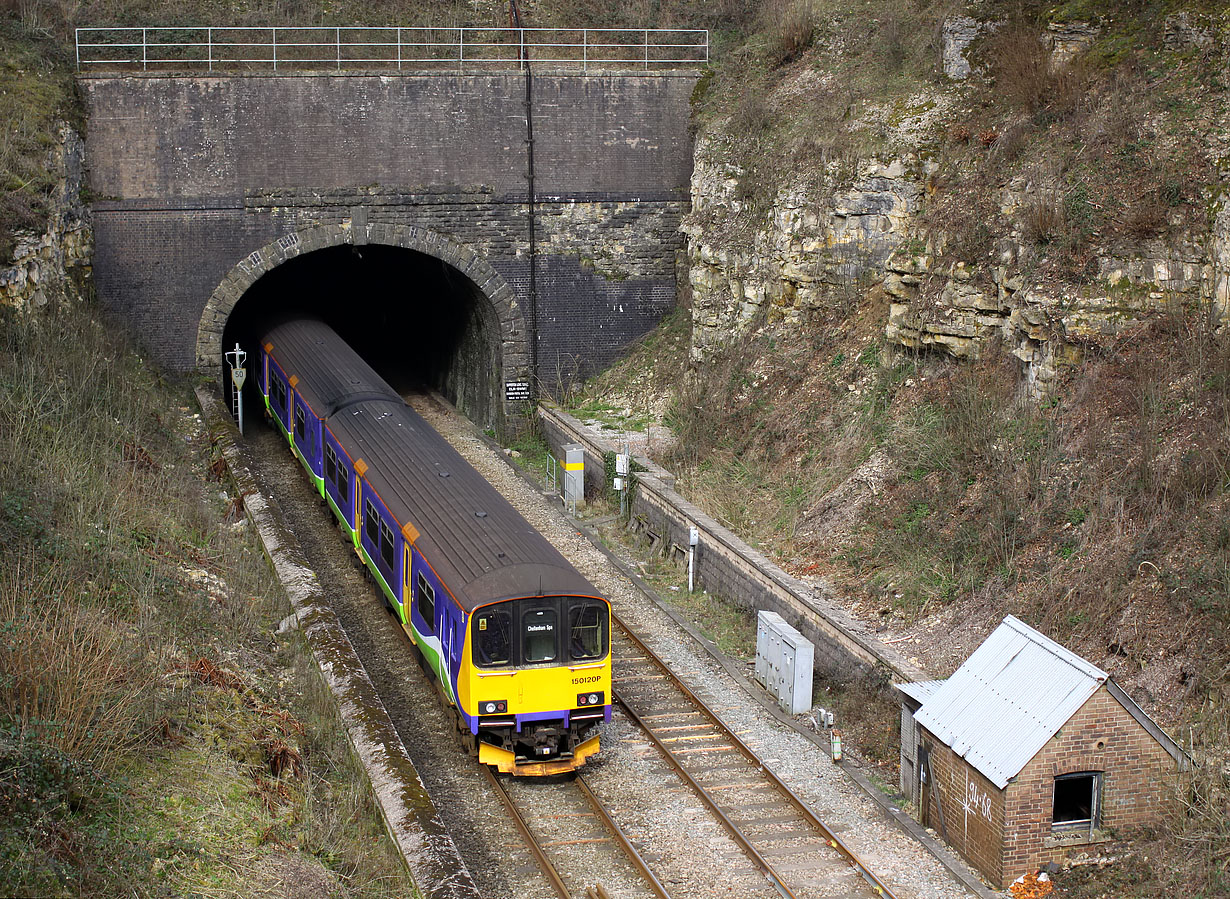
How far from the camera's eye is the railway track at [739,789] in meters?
10.6

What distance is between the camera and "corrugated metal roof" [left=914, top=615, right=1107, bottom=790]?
33.4 ft

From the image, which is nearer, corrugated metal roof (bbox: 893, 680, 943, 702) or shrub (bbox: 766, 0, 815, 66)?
corrugated metal roof (bbox: 893, 680, 943, 702)

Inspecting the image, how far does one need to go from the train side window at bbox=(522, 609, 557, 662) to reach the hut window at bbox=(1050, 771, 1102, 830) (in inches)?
186

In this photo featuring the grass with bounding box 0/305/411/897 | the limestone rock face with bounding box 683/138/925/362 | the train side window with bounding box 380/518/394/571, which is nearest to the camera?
the grass with bounding box 0/305/411/897

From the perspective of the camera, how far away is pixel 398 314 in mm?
33094

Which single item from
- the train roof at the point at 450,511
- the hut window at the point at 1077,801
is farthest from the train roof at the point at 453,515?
the hut window at the point at 1077,801

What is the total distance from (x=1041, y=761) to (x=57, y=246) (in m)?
18.9

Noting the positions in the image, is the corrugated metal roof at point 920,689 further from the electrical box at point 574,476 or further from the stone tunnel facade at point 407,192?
the stone tunnel facade at point 407,192

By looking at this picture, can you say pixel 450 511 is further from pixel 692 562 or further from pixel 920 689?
pixel 920 689

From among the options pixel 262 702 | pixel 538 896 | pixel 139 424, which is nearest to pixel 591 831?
pixel 538 896

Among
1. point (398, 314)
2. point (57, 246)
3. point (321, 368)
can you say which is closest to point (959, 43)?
point (321, 368)

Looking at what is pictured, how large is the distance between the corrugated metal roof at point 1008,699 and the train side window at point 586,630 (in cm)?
312

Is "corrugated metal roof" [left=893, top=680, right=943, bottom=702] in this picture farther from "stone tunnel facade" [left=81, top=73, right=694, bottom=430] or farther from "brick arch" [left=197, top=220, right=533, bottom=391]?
"brick arch" [left=197, top=220, right=533, bottom=391]

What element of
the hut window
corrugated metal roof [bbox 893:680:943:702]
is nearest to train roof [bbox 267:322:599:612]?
corrugated metal roof [bbox 893:680:943:702]
